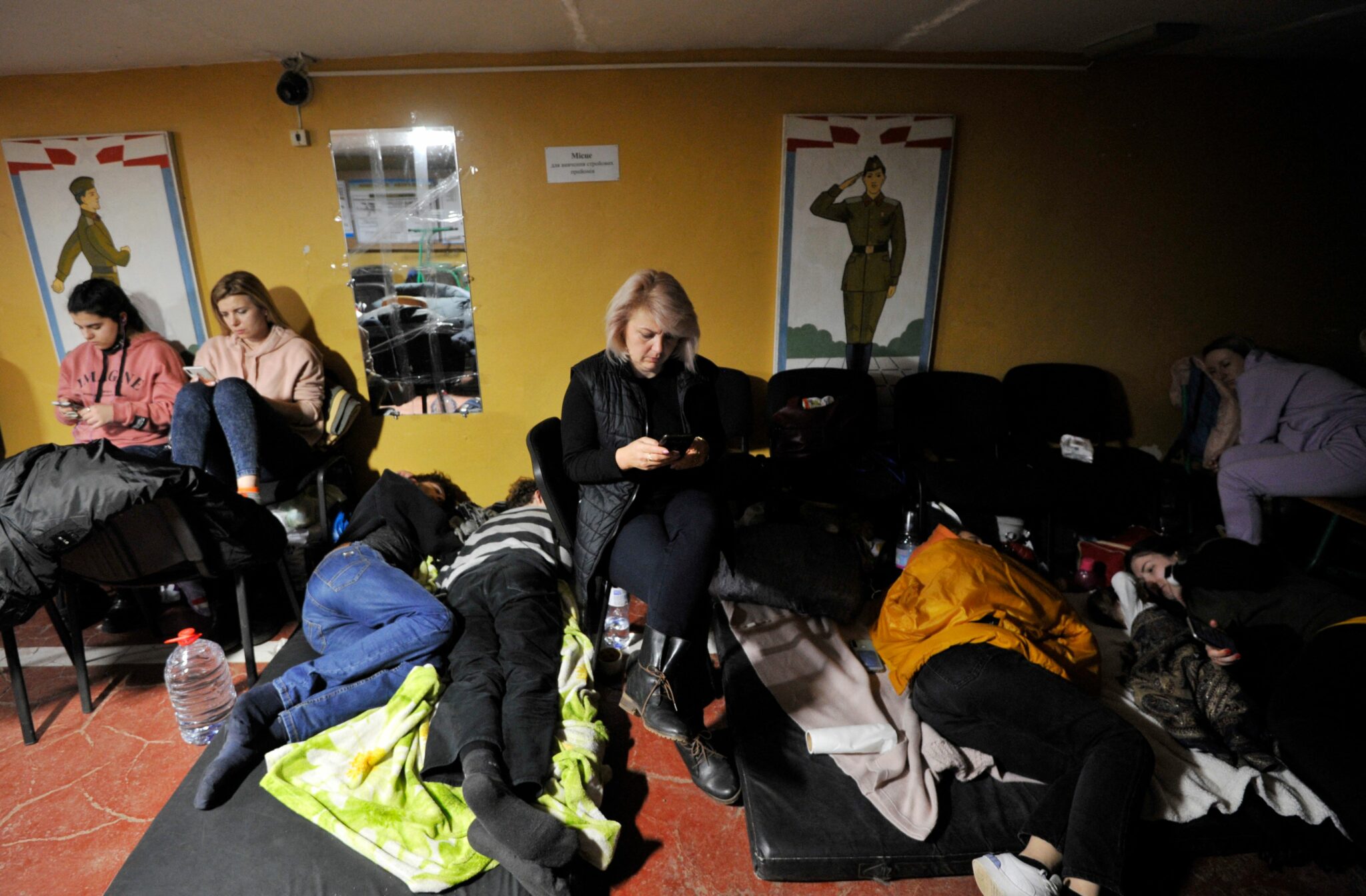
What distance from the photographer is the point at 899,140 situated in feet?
10.3

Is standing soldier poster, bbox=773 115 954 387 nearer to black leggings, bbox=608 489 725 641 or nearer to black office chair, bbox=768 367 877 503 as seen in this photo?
black office chair, bbox=768 367 877 503

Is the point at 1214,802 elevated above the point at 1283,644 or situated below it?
below

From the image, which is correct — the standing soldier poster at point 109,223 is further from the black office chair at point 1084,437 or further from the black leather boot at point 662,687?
the black office chair at point 1084,437

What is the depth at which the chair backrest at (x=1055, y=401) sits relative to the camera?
338 centimetres

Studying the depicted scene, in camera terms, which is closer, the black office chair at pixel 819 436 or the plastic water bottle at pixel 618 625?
the plastic water bottle at pixel 618 625

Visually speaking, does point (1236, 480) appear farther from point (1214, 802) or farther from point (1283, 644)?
point (1214, 802)

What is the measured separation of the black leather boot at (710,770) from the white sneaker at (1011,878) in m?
0.63

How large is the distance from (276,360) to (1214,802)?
3.86m

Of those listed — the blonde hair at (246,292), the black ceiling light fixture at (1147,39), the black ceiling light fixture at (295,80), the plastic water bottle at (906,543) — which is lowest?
the plastic water bottle at (906,543)

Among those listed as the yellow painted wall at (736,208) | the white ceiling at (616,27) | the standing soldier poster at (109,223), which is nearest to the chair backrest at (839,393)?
the yellow painted wall at (736,208)

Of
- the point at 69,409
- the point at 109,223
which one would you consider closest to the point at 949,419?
the point at 69,409

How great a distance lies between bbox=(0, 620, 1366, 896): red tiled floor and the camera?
1.59m

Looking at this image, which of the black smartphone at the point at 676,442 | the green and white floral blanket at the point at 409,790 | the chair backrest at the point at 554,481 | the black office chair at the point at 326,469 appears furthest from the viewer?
the black office chair at the point at 326,469

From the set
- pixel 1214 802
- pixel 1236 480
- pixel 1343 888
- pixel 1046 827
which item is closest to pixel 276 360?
pixel 1046 827
